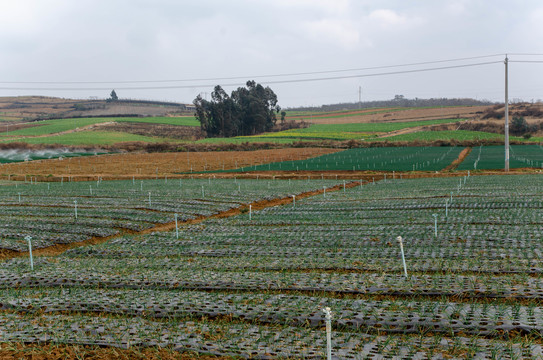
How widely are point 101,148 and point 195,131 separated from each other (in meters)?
43.1

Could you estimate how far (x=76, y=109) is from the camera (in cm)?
15325

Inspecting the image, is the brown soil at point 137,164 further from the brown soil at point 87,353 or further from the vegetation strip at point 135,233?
the brown soil at point 87,353

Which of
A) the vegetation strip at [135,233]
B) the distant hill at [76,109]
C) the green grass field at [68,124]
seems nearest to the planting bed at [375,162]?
the vegetation strip at [135,233]

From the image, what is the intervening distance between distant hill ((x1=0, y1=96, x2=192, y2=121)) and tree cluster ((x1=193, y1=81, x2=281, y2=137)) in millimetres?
37675

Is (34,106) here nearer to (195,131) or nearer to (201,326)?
(195,131)

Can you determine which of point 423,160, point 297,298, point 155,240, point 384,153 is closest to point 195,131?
point 384,153

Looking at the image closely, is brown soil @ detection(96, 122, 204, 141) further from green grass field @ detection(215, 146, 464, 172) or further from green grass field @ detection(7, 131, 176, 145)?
green grass field @ detection(215, 146, 464, 172)

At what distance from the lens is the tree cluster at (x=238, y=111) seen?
115 metres

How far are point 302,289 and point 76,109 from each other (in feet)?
514

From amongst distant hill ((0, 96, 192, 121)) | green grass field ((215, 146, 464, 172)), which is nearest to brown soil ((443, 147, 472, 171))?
green grass field ((215, 146, 464, 172))

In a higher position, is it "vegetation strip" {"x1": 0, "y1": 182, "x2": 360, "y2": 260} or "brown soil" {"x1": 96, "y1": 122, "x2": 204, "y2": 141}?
Answer: "brown soil" {"x1": 96, "y1": 122, "x2": 204, "y2": 141}

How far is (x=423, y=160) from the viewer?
2242 inches

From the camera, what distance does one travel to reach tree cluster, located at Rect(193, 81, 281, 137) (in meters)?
115

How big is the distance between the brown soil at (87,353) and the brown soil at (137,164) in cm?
4319
